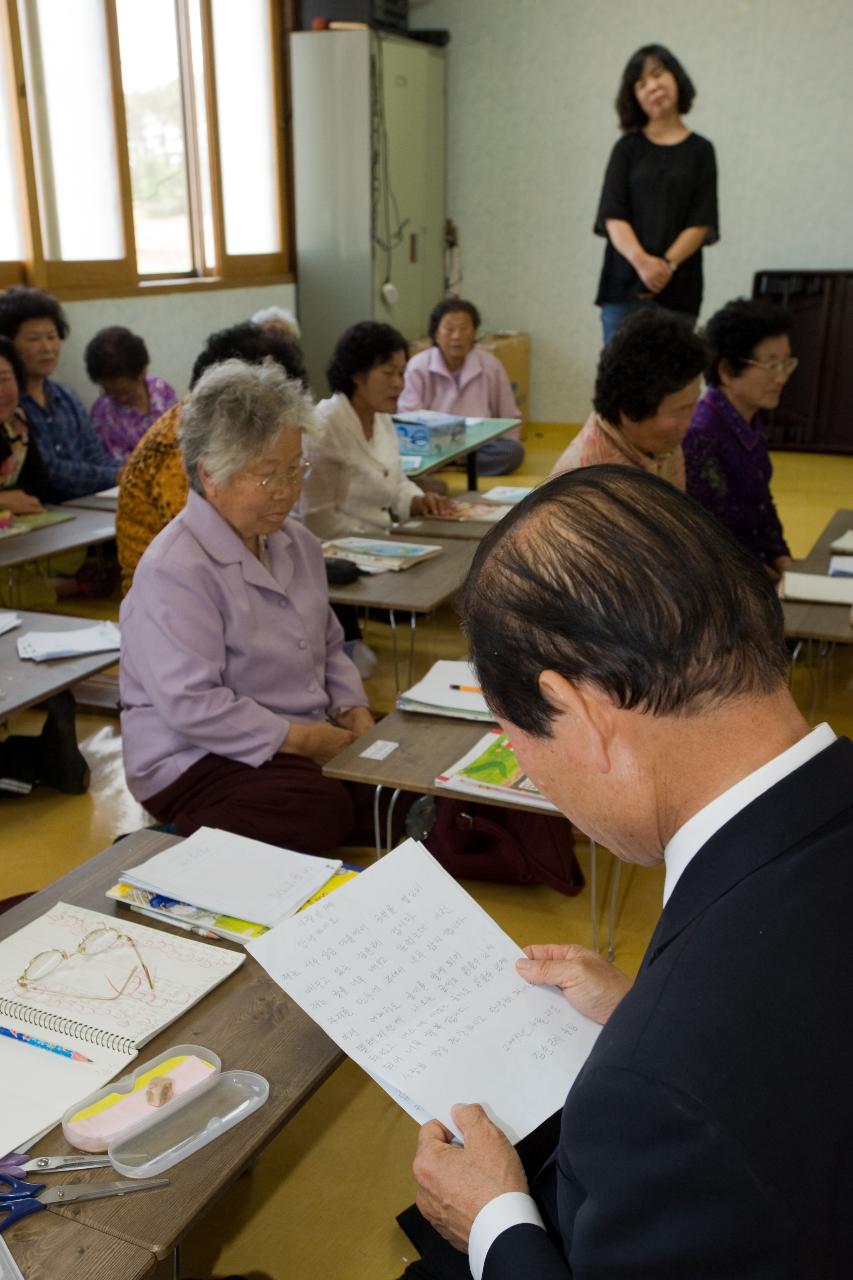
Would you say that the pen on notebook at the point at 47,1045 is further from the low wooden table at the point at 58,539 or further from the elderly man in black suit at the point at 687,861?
the low wooden table at the point at 58,539

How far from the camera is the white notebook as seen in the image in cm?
168

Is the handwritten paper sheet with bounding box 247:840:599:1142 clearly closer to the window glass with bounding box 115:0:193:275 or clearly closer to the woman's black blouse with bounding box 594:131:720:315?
the woman's black blouse with bounding box 594:131:720:315

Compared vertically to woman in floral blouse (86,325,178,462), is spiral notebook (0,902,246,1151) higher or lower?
lower

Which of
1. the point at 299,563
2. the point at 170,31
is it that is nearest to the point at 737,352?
the point at 299,563

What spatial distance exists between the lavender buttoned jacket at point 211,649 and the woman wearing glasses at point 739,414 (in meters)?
1.80

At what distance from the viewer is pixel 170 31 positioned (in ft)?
22.4

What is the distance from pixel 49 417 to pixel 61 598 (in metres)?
0.81

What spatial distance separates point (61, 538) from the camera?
13.1 feet

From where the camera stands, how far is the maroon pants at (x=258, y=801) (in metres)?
2.59

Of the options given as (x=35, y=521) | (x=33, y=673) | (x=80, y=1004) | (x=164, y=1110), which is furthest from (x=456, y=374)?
(x=164, y=1110)

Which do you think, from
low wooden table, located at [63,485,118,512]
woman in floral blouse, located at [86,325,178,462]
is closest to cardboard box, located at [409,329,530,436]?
woman in floral blouse, located at [86,325,178,462]

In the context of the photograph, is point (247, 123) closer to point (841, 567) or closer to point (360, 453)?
point (360, 453)

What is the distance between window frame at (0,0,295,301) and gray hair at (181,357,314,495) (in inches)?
151

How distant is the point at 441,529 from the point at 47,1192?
324 cm
